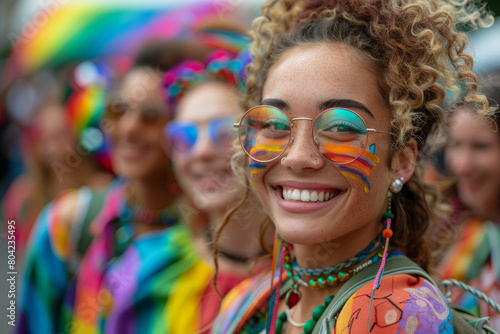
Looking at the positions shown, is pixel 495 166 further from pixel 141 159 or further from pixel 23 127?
pixel 23 127

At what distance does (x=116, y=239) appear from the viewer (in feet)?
13.3

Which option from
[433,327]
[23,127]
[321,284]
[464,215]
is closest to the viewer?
[433,327]

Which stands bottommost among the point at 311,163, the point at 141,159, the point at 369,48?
the point at 141,159

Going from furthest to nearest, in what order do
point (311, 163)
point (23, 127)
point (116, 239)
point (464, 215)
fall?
point (23, 127) → point (116, 239) → point (464, 215) → point (311, 163)

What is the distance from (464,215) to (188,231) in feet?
5.76

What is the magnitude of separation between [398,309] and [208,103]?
2156mm

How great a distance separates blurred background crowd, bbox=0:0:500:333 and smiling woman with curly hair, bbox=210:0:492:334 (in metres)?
0.31

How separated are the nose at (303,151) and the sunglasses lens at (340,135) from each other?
0.02m

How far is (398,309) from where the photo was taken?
1629mm

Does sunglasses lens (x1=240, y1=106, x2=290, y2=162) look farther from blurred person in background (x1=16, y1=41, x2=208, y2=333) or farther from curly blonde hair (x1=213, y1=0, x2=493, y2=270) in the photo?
blurred person in background (x1=16, y1=41, x2=208, y2=333)

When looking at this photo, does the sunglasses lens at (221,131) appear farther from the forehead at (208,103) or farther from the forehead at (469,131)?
the forehead at (469,131)

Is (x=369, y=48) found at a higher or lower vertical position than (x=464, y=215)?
higher

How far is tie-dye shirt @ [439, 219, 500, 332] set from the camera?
304cm

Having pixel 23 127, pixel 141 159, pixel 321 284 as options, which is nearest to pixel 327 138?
pixel 321 284
